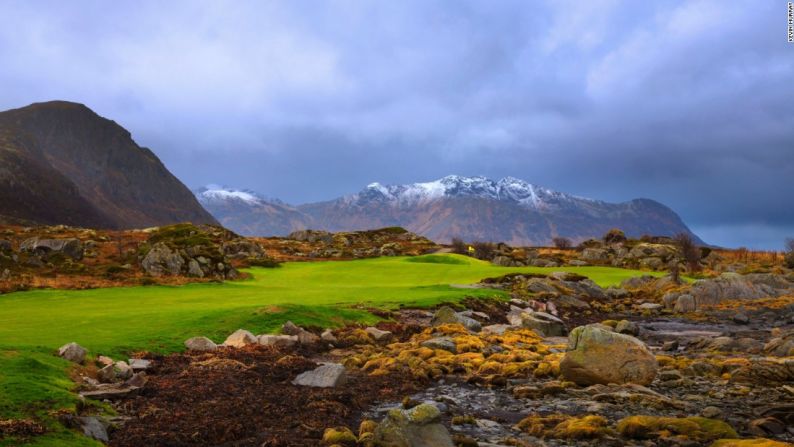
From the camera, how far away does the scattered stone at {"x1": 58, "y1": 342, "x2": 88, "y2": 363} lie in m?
16.5

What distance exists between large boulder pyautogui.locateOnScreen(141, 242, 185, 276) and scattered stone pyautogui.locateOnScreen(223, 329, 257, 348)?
2711 cm

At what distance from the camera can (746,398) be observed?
16.1 m

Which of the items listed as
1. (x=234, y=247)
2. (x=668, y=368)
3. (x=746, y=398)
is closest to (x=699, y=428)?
(x=746, y=398)

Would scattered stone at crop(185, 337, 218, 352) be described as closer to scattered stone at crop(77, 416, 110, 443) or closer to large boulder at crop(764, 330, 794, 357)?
scattered stone at crop(77, 416, 110, 443)

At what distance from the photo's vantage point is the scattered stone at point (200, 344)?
69.4 ft

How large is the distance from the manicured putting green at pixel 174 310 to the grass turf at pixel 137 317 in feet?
0.12

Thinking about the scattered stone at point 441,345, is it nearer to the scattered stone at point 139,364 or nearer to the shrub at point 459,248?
the scattered stone at point 139,364

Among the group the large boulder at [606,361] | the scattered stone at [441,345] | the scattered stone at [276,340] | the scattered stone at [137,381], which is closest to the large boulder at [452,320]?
the scattered stone at [441,345]

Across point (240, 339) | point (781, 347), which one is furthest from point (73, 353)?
point (781, 347)

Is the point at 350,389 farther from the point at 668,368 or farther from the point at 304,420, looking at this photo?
the point at 668,368

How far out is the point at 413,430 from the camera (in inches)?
459

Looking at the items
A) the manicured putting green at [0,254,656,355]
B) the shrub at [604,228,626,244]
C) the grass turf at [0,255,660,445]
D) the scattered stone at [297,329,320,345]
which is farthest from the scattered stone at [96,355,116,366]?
the shrub at [604,228,626,244]

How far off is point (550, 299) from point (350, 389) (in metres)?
32.9

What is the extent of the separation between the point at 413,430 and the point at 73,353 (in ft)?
36.8
